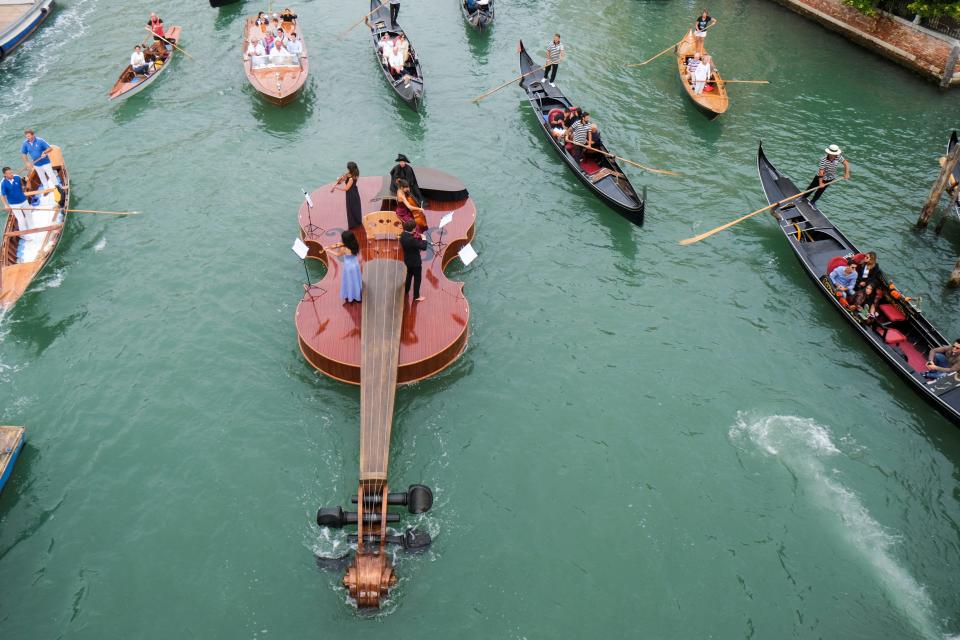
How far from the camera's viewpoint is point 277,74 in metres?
18.8

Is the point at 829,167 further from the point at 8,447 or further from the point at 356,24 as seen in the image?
the point at 8,447

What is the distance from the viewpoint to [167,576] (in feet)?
28.3

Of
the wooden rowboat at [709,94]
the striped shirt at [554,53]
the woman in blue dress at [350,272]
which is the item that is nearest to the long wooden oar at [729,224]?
the wooden rowboat at [709,94]

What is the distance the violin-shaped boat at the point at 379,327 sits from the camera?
8.28 metres

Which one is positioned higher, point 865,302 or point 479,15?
point 479,15

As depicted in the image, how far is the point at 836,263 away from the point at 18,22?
2486 centimetres

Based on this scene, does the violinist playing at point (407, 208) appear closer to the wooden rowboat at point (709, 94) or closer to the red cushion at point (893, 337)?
the red cushion at point (893, 337)

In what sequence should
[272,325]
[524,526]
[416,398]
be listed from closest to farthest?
1. [524,526]
2. [416,398]
3. [272,325]

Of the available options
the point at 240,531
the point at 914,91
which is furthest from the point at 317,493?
the point at 914,91

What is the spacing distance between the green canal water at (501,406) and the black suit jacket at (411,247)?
6.34 ft

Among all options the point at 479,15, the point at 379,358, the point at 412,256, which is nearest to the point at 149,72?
the point at 479,15

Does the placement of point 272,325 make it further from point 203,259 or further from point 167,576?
point 167,576

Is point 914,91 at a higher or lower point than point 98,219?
higher

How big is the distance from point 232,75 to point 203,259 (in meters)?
9.00
